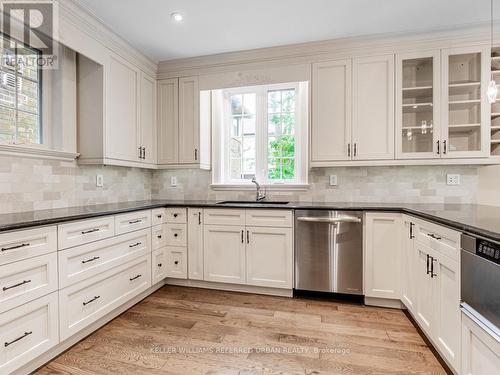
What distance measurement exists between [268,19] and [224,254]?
2290 millimetres

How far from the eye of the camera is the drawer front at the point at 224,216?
2.75 metres

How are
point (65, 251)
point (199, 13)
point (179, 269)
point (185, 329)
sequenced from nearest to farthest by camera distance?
point (65, 251) → point (185, 329) → point (199, 13) → point (179, 269)

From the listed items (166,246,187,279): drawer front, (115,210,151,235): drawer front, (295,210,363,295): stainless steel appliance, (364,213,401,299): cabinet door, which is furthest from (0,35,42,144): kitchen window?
(364,213,401,299): cabinet door

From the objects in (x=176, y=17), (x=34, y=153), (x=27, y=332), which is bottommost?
(x=27, y=332)

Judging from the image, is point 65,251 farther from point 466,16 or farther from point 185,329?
point 466,16

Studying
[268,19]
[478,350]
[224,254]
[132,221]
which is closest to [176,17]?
[268,19]

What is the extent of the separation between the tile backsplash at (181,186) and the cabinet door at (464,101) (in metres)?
0.32

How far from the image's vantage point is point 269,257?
270 cm

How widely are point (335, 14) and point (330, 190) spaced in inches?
67.1

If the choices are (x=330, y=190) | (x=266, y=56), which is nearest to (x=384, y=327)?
(x=330, y=190)

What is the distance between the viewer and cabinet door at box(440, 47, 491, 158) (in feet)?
8.07

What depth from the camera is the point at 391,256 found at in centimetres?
243

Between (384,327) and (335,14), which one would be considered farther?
(335,14)

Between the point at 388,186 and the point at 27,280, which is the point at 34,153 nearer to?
the point at 27,280
